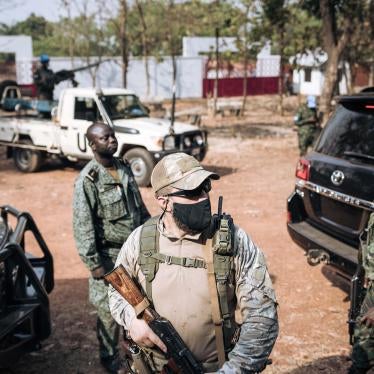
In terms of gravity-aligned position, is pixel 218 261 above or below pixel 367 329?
above

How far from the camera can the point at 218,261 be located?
2033mm

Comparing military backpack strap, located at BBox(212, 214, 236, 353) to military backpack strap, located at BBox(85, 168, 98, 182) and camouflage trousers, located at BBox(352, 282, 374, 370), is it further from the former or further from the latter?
military backpack strap, located at BBox(85, 168, 98, 182)

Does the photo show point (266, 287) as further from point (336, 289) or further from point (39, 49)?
point (39, 49)

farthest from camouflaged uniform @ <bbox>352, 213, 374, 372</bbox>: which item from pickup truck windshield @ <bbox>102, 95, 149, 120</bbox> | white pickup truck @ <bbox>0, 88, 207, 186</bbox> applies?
pickup truck windshield @ <bbox>102, 95, 149, 120</bbox>

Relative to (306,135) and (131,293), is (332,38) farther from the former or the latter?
(131,293)

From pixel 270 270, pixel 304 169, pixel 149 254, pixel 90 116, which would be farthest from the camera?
pixel 90 116

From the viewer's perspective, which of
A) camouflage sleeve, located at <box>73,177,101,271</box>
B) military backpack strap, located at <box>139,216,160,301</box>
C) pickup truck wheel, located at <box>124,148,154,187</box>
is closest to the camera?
military backpack strap, located at <box>139,216,160,301</box>

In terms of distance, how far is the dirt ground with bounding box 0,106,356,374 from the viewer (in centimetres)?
387

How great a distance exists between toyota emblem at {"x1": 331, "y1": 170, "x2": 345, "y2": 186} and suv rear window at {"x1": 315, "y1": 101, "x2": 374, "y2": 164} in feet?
0.51

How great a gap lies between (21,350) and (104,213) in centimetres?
98

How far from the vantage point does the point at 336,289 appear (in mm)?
5031

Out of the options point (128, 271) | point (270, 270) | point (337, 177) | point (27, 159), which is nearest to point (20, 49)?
point (27, 159)

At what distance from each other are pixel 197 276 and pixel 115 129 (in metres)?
7.45

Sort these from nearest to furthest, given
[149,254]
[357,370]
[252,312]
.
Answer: [252,312]
[149,254]
[357,370]
